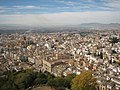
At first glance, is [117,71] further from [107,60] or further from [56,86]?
[56,86]

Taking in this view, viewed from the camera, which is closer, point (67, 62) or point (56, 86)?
point (56, 86)

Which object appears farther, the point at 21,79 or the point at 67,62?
the point at 67,62

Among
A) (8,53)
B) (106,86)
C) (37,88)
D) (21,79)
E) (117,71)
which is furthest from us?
(8,53)

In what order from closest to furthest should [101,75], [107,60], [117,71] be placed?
[101,75] → [117,71] → [107,60]

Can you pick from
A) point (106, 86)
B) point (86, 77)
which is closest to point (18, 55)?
point (106, 86)

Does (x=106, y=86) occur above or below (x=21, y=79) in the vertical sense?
below

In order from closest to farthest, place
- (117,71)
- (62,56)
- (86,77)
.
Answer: (86,77) < (117,71) < (62,56)

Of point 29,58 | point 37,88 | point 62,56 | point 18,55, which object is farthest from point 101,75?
point 18,55

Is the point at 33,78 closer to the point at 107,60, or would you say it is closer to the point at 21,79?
the point at 21,79

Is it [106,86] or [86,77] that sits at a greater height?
[86,77]
